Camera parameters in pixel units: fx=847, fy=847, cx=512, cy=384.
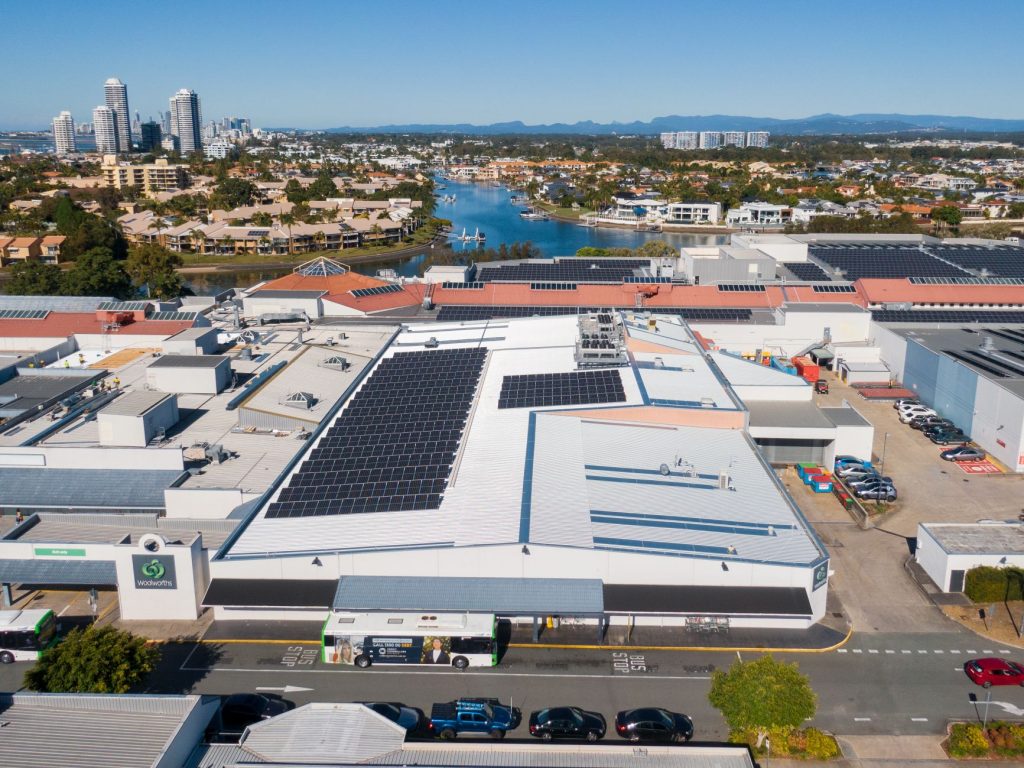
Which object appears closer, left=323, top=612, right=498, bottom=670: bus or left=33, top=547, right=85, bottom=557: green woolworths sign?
left=323, top=612, right=498, bottom=670: bus

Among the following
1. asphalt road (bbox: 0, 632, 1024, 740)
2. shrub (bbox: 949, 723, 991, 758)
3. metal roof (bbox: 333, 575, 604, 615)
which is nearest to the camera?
shrub (bbox: 949, 723, 991, 758)

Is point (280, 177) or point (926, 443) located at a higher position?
point (280, 177)

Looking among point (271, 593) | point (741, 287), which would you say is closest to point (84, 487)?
point (271, 593)

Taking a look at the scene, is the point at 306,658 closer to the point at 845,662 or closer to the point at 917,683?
the point at 845,662

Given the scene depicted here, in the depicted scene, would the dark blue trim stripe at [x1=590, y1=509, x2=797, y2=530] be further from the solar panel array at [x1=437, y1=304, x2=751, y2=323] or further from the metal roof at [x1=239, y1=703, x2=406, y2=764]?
the solar panel array at [x1=437, y1=304, x2=751, y2=323]

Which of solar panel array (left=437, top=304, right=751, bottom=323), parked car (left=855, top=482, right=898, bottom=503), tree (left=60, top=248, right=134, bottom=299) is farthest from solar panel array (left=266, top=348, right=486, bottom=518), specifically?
tree (left=60, top=248, right=134, bottom=299)

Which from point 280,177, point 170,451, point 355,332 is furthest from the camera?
point 280,177

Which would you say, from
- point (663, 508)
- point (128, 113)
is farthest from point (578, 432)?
point (128, 113)

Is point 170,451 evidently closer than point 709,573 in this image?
No
